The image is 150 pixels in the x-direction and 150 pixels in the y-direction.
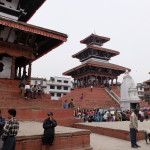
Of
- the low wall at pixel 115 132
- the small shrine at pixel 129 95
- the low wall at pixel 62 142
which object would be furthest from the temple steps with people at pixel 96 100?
the low wall at pixel 62 142

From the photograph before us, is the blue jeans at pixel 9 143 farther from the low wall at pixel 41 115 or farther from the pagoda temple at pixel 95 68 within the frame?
the pagoda temple at pixel 95 68

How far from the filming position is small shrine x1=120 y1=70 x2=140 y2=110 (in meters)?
23.3

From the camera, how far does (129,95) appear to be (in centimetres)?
2397

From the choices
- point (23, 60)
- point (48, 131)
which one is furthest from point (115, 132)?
point (23, 60)

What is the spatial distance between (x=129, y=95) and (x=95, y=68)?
985 centimetres

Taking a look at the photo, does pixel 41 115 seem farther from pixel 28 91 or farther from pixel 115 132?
pixel 115 132

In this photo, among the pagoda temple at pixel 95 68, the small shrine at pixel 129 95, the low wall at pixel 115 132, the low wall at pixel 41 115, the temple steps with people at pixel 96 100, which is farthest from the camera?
the pagoda temple at pixel 95 68

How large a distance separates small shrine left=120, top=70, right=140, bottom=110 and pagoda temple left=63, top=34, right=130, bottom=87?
713 cm

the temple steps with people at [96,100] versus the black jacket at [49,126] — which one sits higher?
the temple steps with people at [96,100]

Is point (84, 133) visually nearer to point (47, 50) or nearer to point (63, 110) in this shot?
point (63, 110)

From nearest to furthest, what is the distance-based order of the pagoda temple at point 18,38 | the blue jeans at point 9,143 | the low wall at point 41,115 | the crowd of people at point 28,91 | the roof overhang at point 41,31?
the blue jeans at point 9,143
the low wall at point 41,115
the crowd of people at point 28,91
the roof overhang at point 41,31
the pagoda temple at point 18,38

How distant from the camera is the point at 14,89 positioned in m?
10.2

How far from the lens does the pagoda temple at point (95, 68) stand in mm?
31812

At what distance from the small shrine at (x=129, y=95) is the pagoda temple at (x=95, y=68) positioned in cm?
713
